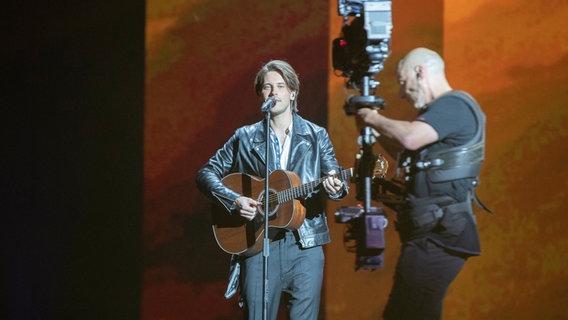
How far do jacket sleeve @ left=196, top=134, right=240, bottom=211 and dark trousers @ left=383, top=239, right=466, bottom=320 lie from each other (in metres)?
1.30

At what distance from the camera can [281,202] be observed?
148 inches

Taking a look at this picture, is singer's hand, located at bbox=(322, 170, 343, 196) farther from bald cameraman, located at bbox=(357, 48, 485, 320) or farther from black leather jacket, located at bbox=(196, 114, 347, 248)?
bald cameraman, located at bbox=(357, 48, 485, 320)

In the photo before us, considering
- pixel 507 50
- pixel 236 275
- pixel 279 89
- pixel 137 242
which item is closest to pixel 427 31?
pixel 507 50

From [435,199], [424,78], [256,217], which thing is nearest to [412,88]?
[424,78]

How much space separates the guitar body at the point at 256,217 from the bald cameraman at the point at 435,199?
861 millimetres

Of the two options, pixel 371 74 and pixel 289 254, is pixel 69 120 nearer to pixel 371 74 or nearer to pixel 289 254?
pixel 289 254

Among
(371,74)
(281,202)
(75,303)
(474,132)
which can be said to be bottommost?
(75,303)

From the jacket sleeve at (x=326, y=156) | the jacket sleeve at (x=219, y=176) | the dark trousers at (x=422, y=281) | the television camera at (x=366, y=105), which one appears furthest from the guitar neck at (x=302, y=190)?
the dark trousers at (x=422, y=281)

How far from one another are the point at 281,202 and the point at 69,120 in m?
2.22

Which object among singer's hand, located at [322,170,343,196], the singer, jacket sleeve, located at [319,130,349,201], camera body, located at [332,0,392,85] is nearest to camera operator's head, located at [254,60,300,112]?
the singer

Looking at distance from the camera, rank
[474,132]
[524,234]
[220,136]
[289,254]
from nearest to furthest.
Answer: [474,132], [289,254], [524,234], [220,136]

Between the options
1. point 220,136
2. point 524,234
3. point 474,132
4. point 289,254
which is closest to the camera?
point 474,132

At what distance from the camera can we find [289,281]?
364 cm

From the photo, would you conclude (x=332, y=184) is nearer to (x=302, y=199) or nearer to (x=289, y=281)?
(x=302, y=199)
